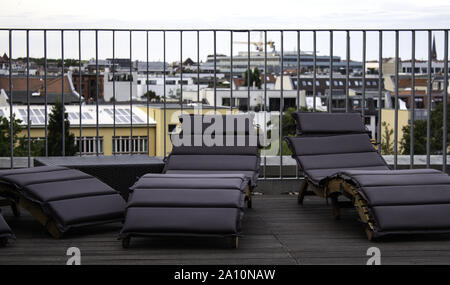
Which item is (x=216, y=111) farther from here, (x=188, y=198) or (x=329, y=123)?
(x=188, y=198)

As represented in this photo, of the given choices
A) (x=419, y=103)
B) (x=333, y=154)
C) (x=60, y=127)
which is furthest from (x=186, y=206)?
(x=419, y=103)

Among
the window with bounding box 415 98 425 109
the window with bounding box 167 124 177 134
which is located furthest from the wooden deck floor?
the window with bounding box 415 98 425 109

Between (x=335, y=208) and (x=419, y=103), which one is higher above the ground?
(x=419, y=103)

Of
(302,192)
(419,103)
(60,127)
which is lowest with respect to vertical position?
(302,192)

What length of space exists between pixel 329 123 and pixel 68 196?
209 cm

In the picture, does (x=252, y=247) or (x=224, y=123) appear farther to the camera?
(x=224, y=123)

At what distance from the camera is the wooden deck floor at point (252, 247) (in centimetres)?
297

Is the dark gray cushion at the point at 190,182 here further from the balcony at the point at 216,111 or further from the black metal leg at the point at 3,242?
the black metal leg at the point at 3,242

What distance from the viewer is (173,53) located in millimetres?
5695

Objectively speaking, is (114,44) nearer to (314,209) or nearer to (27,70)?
(27,70)

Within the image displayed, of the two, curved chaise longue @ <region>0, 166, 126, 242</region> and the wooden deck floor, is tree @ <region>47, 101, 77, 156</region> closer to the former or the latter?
curved chaise longue @ <region>0, 166, 126, 242</region>

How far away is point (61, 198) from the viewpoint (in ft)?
11.5

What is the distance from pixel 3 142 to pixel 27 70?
1769 cm
